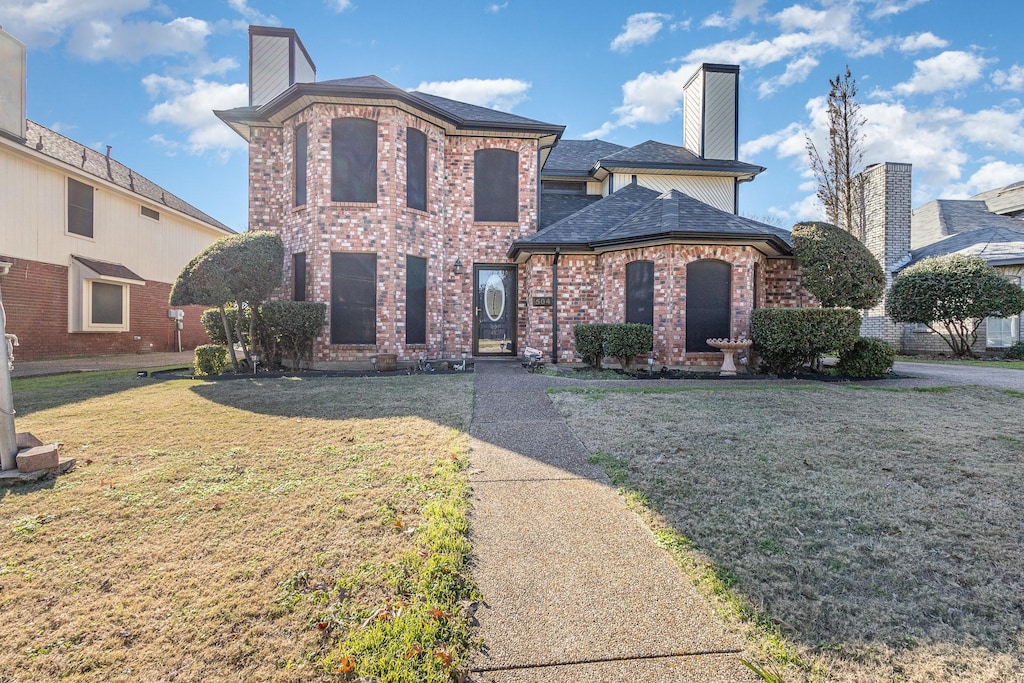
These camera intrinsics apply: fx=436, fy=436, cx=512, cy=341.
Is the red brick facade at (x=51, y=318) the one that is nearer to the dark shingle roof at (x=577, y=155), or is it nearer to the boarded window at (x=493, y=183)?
the boarded window at (x=493, y=183)

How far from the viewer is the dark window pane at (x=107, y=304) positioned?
14.4 m

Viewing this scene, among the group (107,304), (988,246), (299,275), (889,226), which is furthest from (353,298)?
(988,246)

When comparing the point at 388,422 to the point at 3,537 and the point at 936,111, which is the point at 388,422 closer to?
the point at 3,537

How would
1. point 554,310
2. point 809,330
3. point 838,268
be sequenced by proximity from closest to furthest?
→ point 809,330
point 838,268
point 554,310

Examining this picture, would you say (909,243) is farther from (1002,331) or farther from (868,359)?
(868,359)

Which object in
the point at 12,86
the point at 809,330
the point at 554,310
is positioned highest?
the point at 12,86

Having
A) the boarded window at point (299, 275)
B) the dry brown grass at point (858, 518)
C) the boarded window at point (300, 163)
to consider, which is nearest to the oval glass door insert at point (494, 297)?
the boarded window at point (299, 275)

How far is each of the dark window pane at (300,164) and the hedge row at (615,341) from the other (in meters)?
7.80

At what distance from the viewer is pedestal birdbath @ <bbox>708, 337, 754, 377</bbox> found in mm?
9422

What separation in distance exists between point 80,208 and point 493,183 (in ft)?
44.1

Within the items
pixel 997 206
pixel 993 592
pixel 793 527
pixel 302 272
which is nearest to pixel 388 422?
pixel 793 527

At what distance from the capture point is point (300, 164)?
1120cm

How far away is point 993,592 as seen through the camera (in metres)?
2.07

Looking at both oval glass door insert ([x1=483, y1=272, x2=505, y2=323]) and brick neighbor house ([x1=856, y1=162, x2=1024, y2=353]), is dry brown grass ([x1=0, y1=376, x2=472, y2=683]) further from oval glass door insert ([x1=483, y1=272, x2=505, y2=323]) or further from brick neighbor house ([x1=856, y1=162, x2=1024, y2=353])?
brick neighbor house ([x1=856, y1=162, x2=1024, y2=353])
